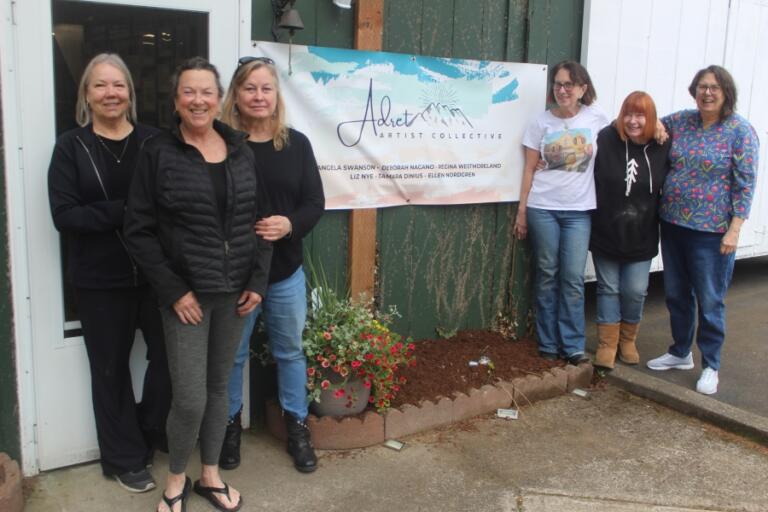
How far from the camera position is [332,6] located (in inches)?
144

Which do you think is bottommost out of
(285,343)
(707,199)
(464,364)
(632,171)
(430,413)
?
(430,413)

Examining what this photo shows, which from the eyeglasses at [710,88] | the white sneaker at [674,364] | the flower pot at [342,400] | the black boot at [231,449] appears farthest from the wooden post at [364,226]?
the white sneaker at [674,364]

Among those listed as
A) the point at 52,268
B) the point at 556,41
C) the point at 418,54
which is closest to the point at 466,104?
the point at 418,54

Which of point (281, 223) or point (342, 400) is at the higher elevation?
point (281, 223)

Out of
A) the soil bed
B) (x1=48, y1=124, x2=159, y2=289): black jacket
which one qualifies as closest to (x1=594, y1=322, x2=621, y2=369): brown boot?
the soil bed

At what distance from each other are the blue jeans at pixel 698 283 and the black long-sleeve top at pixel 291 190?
224cm

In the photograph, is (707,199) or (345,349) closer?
(345,349)

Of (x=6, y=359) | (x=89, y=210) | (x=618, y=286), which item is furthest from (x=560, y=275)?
(x=6, y=359)

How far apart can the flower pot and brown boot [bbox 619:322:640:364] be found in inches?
75.8

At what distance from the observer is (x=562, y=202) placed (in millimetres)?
4293

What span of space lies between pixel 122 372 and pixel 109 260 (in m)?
0.51

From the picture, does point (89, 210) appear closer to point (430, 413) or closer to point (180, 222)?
point (180, 222)

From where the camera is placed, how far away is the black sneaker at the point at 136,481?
306cm

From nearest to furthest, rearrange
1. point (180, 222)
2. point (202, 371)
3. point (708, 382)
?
point (180, 222) → point (202, 371) → point (708, 382)
